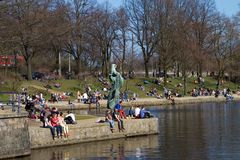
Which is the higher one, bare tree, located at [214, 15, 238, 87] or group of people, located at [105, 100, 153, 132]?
bare tree, located at [214, 15, 238, 87]

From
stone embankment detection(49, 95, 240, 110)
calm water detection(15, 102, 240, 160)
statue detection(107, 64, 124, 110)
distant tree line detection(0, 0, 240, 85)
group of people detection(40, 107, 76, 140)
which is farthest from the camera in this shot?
distant tree line detection(0, 0, 240, 85)

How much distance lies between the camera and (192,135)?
1458 inches

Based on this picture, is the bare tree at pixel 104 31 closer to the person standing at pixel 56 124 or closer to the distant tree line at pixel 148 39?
the distant tree line at pixel 148 39

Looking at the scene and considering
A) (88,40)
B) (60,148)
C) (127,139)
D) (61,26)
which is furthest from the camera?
(88,40)

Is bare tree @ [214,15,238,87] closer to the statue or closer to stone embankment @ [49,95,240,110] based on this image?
stone embankment @ [49,95,240,110]

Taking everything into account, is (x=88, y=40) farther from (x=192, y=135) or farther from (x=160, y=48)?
(x=192, y=135)

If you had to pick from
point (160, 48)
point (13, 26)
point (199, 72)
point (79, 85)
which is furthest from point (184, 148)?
point (199, 72)

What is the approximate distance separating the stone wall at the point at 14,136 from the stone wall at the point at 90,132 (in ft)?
4.62

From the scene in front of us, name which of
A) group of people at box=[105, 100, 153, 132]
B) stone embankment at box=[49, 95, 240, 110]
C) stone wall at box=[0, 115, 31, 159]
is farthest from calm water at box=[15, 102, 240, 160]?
stone embankment at box=[49, 95, 240, 110]

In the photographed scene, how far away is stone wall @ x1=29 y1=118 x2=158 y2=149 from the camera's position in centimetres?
3166

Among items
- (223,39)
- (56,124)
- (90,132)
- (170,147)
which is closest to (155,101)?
(223,39)

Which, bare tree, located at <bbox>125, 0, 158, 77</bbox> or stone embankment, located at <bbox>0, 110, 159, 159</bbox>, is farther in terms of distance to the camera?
bare tree, located at <bbox>125, 0, 158, 77</bbox>

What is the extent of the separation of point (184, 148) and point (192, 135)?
6.14 m

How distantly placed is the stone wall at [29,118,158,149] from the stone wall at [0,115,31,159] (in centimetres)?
141
